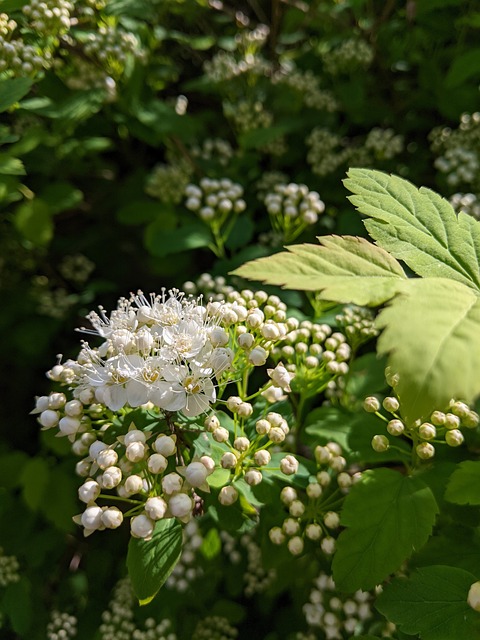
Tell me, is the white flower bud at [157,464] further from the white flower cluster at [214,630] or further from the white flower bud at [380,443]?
the white flower cluster at [214,630]

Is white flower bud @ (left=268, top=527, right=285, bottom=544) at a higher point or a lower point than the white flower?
lower

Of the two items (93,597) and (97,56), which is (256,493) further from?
(97,56)

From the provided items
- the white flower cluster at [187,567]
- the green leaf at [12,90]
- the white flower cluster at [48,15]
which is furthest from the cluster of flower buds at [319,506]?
the white flower cluster at [48,15]

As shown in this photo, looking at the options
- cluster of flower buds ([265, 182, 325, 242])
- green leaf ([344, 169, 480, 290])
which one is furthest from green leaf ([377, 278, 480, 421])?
cluster of flower buds ([265, 182, 325, 242])

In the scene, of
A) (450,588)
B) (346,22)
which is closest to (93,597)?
(450,588)

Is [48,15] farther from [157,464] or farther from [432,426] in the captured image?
[432,426]

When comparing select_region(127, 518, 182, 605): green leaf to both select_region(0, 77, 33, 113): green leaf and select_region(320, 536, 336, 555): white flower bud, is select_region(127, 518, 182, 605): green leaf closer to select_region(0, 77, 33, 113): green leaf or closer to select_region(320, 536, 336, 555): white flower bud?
select_region(320, 536, 336, 555): white flower bud

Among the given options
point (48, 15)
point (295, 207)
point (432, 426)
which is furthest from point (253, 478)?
point (48, 15)
